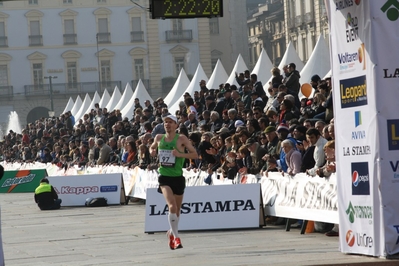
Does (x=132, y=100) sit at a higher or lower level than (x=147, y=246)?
higher

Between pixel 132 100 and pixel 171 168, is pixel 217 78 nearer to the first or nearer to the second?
pixel 132 100

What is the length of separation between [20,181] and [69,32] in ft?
214

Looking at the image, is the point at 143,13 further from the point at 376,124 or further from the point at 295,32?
the point at 376,124

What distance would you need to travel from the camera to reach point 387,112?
474 inches

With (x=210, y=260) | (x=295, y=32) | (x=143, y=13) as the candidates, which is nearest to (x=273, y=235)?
(x=210, y=260)

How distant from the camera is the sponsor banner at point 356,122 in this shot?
12.1 meters

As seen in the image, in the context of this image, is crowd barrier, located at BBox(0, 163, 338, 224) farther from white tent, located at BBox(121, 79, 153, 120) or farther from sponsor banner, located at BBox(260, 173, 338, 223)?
white tent, located at BBox(121, 79, 153, 120)

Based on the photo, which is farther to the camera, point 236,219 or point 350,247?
point 236,219

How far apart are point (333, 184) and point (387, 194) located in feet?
10.1

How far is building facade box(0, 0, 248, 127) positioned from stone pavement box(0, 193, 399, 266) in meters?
77.8

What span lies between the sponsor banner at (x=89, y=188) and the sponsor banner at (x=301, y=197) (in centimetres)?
902

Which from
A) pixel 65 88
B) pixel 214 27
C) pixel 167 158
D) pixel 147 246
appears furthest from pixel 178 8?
pixel 214 27

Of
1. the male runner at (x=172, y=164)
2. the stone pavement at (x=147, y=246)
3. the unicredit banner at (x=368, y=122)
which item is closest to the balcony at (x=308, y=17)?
the stone pavement at (x=147, y=246)

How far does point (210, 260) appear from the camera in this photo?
42.1ft
